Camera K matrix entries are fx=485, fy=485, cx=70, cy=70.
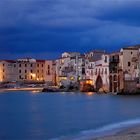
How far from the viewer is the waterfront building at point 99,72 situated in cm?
10766

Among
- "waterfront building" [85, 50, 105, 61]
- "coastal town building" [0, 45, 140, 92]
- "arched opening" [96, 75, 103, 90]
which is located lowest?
"arched opening" [96, 75, 103, 90]

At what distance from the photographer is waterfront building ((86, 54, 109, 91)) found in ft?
353

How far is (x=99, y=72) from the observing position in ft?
368

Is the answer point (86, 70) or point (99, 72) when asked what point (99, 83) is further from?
point (86, 70)

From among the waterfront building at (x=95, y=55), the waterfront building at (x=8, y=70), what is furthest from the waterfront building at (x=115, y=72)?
the waterfront building at (x=8, y=70)

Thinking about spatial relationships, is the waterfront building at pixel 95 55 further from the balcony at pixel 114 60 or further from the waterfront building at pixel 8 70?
the waterfront building at pixel 8 70

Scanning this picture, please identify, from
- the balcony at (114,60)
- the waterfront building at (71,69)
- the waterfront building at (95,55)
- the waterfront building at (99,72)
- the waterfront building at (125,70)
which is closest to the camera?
the waterfront building at (125,70)

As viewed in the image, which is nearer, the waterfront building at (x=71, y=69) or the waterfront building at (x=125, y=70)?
the waterfront building at (x=125, y=70)

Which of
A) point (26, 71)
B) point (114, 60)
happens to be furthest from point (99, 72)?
point (26, 71)

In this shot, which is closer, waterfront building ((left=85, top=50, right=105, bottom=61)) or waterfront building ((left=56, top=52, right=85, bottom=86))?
waterfront building ((left=85, top=50, right=105, bottom=61))

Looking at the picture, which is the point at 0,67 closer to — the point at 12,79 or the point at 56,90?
the point at 12,79

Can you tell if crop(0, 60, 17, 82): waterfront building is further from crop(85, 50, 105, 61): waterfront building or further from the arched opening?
the arched opening

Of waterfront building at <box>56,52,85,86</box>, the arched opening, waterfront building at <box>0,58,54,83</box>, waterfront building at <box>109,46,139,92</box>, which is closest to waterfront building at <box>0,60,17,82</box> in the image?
waterfront building at <box>0,58,54,83</box>

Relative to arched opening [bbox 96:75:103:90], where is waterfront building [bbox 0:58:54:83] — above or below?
above
